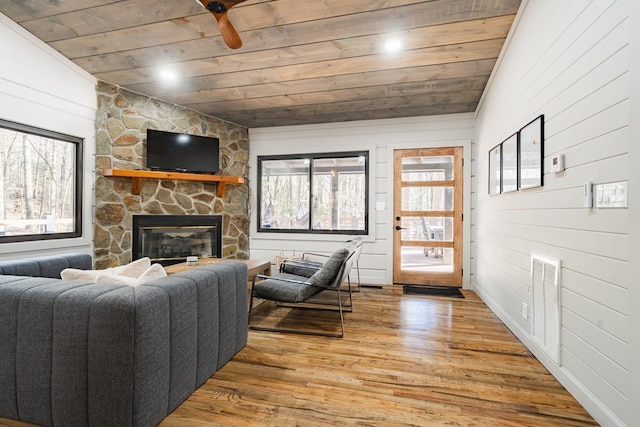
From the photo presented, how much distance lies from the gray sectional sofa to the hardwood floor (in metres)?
0.22

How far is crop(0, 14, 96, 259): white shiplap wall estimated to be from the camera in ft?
9.82

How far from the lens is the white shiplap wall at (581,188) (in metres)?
1.50

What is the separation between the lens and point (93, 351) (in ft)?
4.64

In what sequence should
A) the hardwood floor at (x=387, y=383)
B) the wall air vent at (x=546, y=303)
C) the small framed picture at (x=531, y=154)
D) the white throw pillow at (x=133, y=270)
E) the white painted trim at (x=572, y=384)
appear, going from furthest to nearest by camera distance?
the small framed picture at (x=531, y=154)
the wall air vent at (x=546, y=303)
the white throw pillow at (x=133, y=270)
the hardwood floor at (x=387, y=383)
the white painted trim at (x=572, y=384)

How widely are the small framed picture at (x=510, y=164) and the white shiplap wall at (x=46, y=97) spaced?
4494 millimetres

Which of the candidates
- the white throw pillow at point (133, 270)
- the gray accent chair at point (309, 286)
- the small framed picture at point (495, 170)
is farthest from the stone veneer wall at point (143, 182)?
the small framed picture at point (495, 170)

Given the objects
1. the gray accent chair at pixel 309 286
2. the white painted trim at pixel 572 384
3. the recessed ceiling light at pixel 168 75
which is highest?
the recessed ceiling light at pixel 168 75

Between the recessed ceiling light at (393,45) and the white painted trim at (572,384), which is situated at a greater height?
the recessed ceiling light at (393,45)

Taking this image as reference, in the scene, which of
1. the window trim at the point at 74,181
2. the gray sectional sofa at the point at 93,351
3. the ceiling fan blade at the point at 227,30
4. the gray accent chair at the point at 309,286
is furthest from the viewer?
the window trim at the point at 74,181

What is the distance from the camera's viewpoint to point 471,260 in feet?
14.6

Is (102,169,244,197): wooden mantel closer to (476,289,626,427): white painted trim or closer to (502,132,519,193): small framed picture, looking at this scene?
(502,132,519,193): small framed picture

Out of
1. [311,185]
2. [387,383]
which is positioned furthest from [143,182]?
[387,383]

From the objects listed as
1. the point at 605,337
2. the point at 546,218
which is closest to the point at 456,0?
the point at 546,218

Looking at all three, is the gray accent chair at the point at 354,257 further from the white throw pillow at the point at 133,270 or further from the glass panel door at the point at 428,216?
the white throw pillow at the point at 133,270
